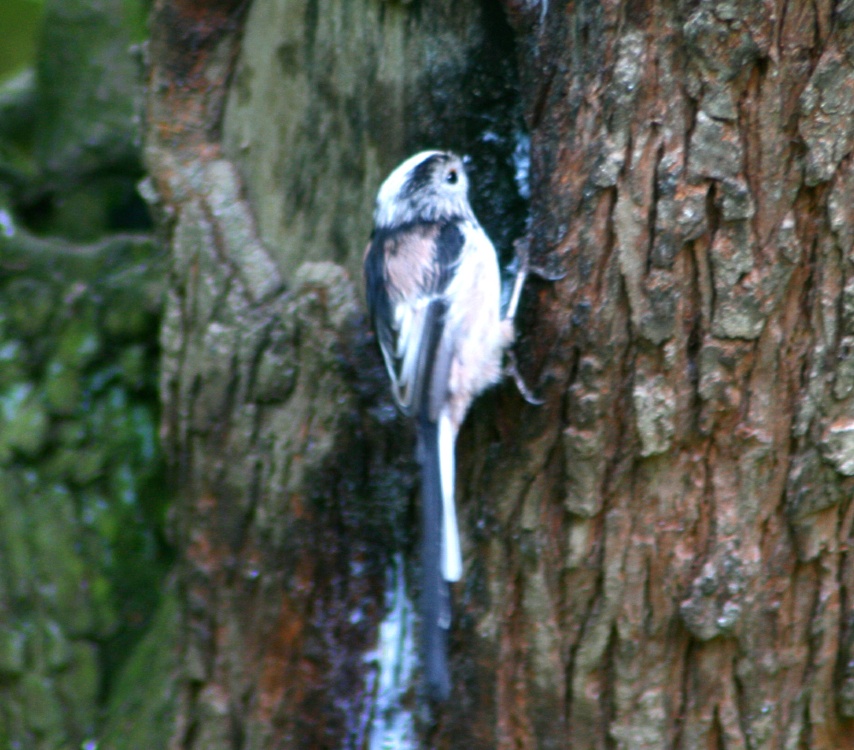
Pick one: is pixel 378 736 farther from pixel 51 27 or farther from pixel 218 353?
pixel 51 27

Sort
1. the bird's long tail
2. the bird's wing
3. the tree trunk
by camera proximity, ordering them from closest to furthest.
A: 1. the tree trunk
2. the bird's long tail
3. the bird's wing

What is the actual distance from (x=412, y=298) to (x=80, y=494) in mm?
1913

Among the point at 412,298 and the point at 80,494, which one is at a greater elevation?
the point at 412,298

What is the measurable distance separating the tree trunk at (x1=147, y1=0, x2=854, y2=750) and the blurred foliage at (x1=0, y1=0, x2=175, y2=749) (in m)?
0.65

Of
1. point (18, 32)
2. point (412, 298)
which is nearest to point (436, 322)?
point (412, 298)

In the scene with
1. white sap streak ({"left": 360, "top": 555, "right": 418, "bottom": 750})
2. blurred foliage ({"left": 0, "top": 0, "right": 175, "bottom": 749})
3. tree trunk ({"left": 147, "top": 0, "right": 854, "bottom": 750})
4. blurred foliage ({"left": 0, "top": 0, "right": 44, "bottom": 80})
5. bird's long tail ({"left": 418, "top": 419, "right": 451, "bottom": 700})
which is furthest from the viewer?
blurred foliage ({"left": 0, "top": 0, "right": 44, "bottom": 80})

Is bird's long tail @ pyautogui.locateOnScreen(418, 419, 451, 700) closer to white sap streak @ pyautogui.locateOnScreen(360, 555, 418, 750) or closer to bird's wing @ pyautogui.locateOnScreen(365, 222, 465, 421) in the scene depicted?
bird's wing @ pyautogui.locateOnScreen(365, 222, 465, 421)

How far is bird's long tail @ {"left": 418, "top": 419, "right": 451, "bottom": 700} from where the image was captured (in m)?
2.49

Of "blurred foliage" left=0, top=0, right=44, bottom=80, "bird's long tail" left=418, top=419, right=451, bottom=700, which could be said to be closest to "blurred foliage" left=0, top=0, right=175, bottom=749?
"bird's long tail" left=418, top=419, right=451, bottom=700

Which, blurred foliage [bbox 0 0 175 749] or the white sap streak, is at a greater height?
blurred foliage [bbox 0 0 175 749]

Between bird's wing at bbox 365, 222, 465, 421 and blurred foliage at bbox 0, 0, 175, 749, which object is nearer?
bird's wing at bbox 365, 222, 465, 421

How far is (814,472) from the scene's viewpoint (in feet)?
7.61

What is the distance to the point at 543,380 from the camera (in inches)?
96.2

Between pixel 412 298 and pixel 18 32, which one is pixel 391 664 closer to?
pixel 412 298
